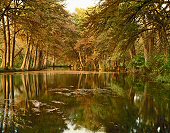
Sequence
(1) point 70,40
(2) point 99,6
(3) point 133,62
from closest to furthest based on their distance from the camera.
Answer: (2) point 99,6 < (3) point 133,62 < (1) point 70,40

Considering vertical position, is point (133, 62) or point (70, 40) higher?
point (70, 40)

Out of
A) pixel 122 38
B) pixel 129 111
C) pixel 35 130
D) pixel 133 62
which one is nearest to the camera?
pixel 35 130

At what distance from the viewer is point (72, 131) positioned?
727 centimetres

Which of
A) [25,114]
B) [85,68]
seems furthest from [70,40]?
[25,114]

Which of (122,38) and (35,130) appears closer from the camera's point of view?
(35,130)

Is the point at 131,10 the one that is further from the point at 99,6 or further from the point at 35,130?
the point at 35,130

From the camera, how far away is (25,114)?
8.96 meters

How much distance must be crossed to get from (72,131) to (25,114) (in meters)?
2.21

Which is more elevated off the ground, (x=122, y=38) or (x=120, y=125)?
(x=122, y=38)

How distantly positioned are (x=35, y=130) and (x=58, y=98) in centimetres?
588

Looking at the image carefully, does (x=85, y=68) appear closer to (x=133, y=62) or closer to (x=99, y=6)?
(x=133, y=62)

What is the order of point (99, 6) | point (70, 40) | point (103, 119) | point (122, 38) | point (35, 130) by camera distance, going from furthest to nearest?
point (70, 40) → point (122, 38) → point (99, 6) → point (103, 119) → point (35, 130)

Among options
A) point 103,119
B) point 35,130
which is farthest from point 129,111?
point 35,130

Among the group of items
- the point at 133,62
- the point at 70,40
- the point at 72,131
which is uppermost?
the point at 70,40
